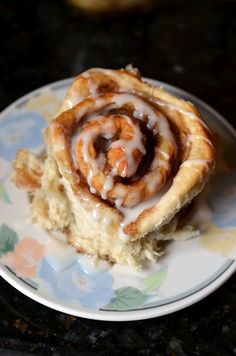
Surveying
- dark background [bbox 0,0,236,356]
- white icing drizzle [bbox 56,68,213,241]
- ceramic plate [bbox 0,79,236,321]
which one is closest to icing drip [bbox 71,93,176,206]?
white icing drizzle [bbox 56,68,213,241]

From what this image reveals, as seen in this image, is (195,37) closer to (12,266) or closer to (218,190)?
(218,190)

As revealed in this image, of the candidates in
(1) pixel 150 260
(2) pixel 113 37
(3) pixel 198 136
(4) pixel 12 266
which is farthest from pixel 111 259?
(2) pixel 113 37

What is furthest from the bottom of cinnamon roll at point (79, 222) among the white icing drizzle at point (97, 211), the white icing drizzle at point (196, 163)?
the white icing drizzle at point (196, 163)

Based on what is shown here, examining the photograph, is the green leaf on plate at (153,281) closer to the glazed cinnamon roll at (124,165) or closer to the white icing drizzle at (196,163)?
the glazed cinnamon roll at (124,165)

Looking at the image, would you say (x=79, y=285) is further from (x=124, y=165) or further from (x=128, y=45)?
(x=128, y=45)

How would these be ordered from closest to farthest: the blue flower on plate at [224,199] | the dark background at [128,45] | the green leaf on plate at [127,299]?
the green leaf on plate at [127,299] → the blue flower on plate at [224,199] → the dark background at [128,45]

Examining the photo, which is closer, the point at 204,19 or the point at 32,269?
the point at 32,269

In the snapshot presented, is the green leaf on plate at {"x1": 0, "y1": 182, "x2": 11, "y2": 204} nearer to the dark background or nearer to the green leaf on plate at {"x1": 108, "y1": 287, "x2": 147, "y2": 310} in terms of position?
the green leaf on plate at {"x1": 108, "y1": 287, "x2": 147, "y2": 310}
